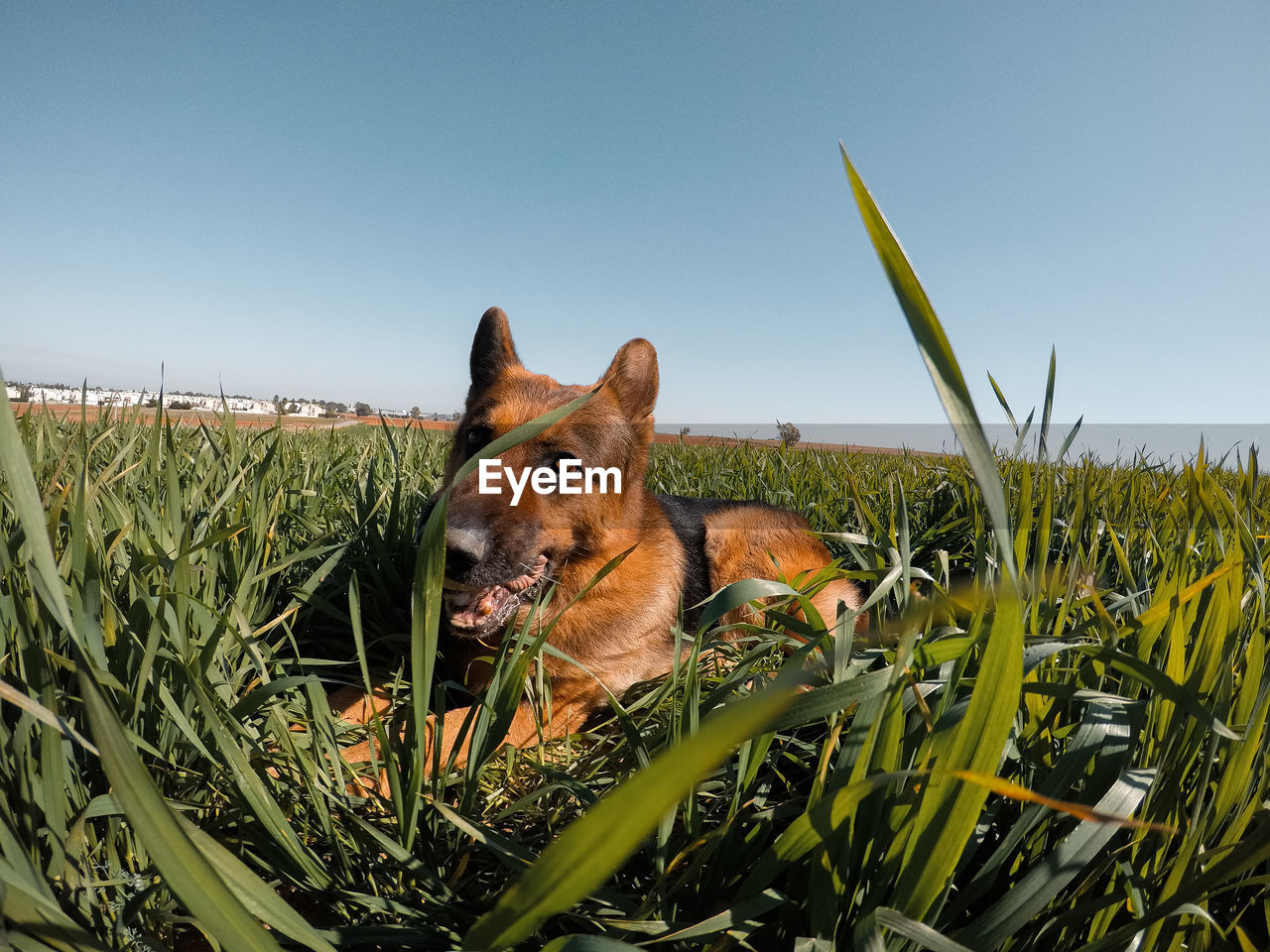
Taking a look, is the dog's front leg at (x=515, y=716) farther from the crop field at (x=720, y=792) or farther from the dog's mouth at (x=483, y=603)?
the crop field at (x=720, y=792)

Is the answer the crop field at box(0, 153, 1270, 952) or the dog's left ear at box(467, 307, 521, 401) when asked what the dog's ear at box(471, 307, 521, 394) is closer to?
the dog's left ear at box(467, 307, 521, 401)

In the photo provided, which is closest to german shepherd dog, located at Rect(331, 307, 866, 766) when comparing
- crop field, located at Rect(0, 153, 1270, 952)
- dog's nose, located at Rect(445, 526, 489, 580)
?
dog's nose, located at Rect(445, 526, 489, 580)

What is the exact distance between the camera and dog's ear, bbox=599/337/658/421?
385 centimetres

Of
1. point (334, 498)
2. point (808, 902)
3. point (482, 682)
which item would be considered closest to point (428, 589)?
point (808, 902)

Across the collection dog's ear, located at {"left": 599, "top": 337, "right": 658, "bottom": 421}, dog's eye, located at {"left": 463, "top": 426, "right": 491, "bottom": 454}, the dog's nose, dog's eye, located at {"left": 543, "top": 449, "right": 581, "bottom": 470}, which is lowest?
the dog's nose

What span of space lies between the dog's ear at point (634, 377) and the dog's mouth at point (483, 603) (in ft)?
4.67

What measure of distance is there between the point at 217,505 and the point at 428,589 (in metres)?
1.39

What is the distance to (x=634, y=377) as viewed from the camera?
3883 mm

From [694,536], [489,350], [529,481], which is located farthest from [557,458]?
[694,536]

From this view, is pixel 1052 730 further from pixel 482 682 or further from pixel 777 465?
pixel 777 465

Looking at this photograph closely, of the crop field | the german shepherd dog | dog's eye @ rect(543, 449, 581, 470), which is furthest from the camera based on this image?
dog's eye @ rect(543, 449, 581, 470)

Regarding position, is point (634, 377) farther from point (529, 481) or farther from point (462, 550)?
point (462, 550)

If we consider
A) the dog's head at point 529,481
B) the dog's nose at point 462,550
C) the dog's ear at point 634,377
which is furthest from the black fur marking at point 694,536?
the dog's nose at point 462,550

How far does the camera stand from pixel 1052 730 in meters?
1.11
